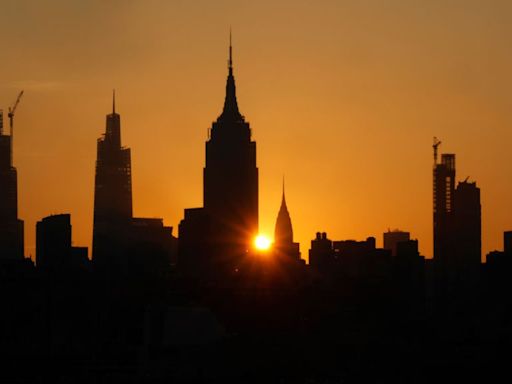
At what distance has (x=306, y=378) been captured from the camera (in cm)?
14412

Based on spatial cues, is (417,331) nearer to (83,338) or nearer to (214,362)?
(83,338)

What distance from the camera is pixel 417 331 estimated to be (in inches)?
7633

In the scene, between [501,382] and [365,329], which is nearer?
[501,382]

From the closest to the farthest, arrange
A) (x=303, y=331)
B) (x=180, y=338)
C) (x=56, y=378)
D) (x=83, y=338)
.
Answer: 1. (x=56, y=378)
2. (x=180, y=338)
3. (x=83, y=338)
4. (x=303, y=331)

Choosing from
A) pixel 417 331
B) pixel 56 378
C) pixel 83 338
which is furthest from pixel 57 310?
pixel 56 378

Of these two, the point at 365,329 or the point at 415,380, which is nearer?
the point at 415,380

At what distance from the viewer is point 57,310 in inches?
7687

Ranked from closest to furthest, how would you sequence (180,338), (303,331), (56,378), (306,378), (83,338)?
(56,378)
(306,378)
(180,338)
(83,338)
(303,331)

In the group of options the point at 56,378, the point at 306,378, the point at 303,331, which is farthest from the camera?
the point at 303,331

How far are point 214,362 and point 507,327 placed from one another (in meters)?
60.3

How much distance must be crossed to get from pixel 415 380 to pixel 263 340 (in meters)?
19.4

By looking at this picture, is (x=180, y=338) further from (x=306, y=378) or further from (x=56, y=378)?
(x=56, y=378)

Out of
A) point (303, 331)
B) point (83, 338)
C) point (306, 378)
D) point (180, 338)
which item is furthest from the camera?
point (303, 331)

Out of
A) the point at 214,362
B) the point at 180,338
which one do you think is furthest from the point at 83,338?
the point at 214,362
